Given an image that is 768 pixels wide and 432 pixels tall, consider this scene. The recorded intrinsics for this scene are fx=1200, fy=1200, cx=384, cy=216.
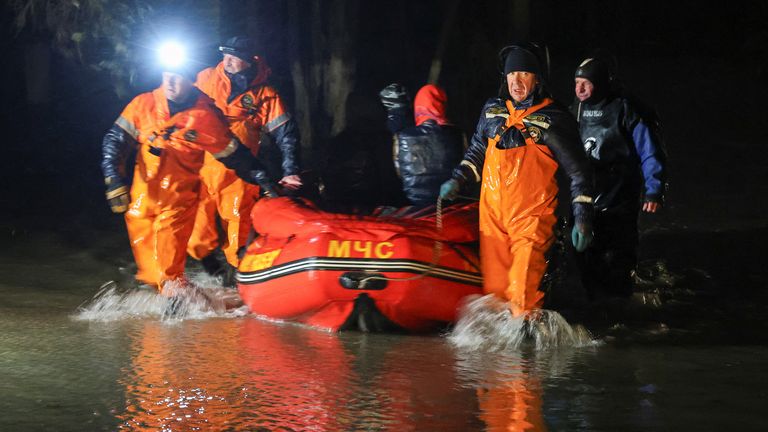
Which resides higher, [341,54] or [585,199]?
[341,54]

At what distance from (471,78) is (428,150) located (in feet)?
23.3

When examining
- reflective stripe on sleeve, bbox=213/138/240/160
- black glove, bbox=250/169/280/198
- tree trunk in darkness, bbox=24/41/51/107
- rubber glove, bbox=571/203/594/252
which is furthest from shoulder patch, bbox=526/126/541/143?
tree trunk in darkness, bbox=24/41/51/107

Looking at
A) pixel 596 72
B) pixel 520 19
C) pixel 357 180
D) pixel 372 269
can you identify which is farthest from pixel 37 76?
pixel 372 269

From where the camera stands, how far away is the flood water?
557cm

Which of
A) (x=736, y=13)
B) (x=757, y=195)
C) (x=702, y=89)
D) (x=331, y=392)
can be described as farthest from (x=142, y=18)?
(x=736, y=13)

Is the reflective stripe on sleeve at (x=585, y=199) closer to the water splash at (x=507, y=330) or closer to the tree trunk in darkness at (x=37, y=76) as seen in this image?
the water splash at (x=507, y=330)

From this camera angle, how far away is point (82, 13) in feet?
47.1

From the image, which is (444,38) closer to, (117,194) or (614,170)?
(614,170)

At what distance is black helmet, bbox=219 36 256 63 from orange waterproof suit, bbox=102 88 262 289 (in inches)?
27.0

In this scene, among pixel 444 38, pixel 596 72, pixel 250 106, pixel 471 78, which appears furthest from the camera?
pixel 444 38

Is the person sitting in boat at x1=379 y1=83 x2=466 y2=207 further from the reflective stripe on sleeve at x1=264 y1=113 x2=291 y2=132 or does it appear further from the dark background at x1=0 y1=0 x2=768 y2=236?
the reflective stripe on sleeve at x1=264 y1=113 x2=291 y2=132

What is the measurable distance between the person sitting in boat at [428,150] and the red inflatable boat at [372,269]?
1.13ft

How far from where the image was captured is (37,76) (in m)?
23.7

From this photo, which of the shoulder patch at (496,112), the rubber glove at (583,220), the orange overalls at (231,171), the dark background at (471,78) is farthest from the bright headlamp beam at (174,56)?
the rubber glove at (583,220)
